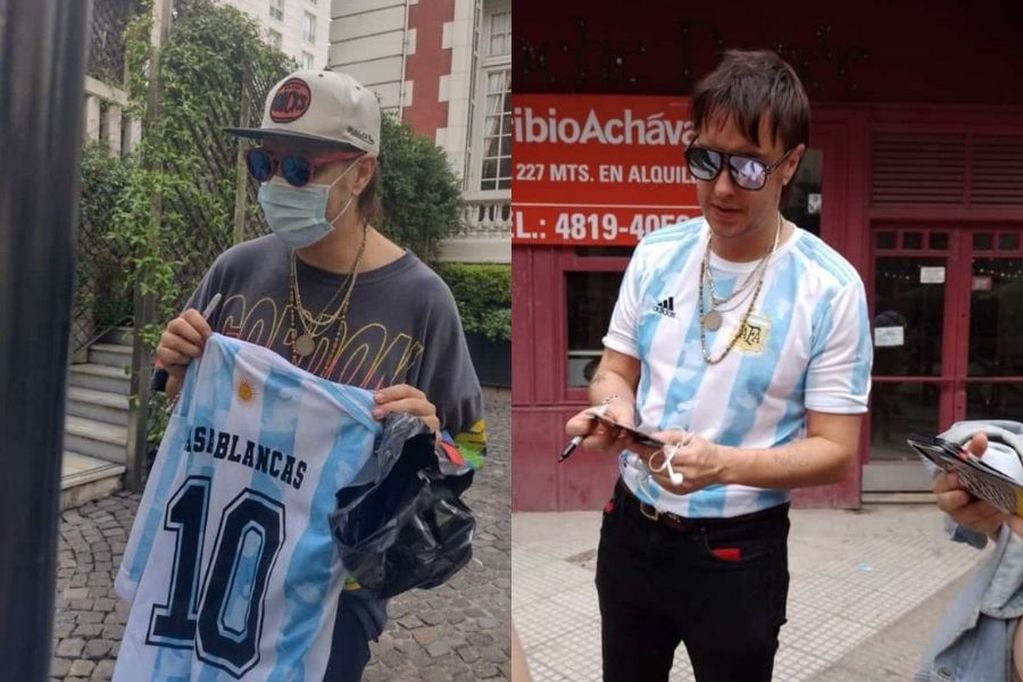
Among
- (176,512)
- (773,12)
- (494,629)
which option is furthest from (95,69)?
(773,12)

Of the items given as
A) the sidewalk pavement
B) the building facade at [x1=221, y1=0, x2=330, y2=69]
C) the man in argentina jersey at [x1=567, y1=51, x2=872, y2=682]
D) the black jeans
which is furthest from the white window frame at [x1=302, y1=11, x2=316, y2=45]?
the sidewalk pavement

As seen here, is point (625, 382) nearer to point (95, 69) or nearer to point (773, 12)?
point (95, 69)

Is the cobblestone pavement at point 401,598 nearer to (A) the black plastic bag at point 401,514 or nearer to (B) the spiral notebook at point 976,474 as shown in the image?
(A) the black plastic bag at point 401,514

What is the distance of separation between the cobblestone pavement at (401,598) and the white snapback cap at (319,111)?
0.63 m

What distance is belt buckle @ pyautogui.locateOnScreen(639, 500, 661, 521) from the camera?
5.86ft

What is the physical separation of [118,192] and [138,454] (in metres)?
0.55

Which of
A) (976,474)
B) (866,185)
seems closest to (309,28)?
(976,474)

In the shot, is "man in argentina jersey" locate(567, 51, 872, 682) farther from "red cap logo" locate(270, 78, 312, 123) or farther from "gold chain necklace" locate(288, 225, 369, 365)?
"red cap logo" locate(270, 78, 312, 123)

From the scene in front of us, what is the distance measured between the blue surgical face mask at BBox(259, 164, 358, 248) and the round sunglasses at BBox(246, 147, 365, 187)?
1 centimetres

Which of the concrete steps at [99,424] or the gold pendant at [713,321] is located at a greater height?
the gold pendant at [713,321]

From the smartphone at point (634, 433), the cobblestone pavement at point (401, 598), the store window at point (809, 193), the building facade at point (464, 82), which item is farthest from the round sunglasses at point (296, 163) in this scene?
the store window at point (809, 193)

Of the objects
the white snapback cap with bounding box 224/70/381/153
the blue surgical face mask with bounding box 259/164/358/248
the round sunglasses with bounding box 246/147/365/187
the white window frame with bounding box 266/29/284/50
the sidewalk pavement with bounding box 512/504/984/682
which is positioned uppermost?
the white window frame with bounding box 266/29/284/50

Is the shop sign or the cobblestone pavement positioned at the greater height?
the shop sign

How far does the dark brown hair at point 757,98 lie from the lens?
166 cm
